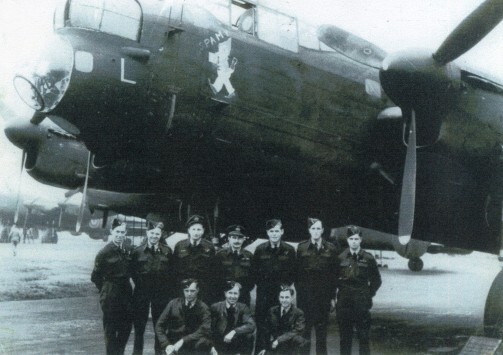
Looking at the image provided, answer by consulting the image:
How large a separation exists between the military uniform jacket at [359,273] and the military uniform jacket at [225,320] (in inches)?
53.2

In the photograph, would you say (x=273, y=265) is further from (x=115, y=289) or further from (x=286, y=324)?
(x=115, y=289)

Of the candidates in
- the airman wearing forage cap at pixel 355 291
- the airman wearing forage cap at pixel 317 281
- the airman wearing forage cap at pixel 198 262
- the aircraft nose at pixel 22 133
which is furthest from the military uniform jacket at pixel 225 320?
the aircraft nose at pixel 22 133

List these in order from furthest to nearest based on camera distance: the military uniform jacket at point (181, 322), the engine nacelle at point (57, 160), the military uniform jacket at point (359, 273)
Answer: the engine nacelle at point (57, 160)
the military uniform jacket at point (359, 273)
the military uniform jacket at point (181, 322)

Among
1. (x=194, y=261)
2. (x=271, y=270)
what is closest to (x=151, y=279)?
(x=194, y=261)

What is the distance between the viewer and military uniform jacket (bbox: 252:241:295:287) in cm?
667

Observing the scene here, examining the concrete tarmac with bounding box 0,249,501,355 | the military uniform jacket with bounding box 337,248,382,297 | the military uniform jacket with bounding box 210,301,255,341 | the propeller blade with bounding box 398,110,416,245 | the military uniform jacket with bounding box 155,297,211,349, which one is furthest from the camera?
the concrete tarmac with bounding box 0,249,501,355

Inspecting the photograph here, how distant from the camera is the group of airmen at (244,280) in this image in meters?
6.40

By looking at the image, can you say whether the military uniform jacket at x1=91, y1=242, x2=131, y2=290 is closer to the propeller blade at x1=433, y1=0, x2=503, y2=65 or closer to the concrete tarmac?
the concrete tarmac

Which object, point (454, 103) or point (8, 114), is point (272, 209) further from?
point (8, 114)

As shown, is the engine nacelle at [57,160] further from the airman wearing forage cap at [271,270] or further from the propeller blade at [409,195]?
the propeller blade at [409,195]

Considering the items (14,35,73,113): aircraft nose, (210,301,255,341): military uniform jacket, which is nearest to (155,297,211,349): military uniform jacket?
(210,301,255,341): military uniform jacket

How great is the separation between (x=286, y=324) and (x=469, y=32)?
4395 millimetres

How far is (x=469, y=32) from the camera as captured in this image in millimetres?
6996

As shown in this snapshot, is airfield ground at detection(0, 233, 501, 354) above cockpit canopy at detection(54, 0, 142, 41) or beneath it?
beneath
